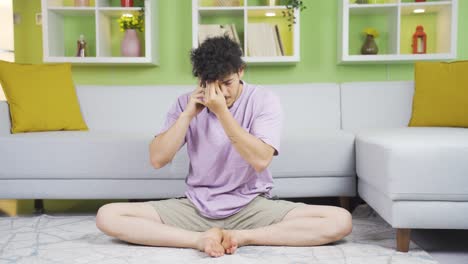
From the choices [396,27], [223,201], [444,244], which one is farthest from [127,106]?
[444,244]

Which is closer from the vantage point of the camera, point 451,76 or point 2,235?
point 2,235

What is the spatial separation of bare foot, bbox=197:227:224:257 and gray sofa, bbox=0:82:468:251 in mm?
655

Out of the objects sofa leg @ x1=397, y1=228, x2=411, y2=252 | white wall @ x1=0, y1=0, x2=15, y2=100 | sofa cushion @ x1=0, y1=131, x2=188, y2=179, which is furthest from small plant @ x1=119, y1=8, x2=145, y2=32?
white wall @ x1=0, y1=0, x2=15, y2=100

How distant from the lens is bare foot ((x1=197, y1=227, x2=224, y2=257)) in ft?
5.69

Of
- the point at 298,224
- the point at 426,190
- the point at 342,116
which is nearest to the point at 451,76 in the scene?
the point at 342,116

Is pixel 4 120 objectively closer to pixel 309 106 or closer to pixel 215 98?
pixel 215 98

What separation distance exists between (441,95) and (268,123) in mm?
1478

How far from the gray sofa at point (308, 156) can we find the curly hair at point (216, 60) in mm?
666

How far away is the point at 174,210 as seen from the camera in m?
1.96

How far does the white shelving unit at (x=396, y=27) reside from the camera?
11.1 ft

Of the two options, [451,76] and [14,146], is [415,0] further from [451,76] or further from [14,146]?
[14,146]

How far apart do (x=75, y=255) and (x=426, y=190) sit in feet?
4.32

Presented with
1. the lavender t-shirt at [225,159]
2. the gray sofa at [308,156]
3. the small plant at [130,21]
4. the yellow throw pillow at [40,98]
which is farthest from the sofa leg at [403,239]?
the small plant at [130,21]

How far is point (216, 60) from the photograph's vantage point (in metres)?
1.76
